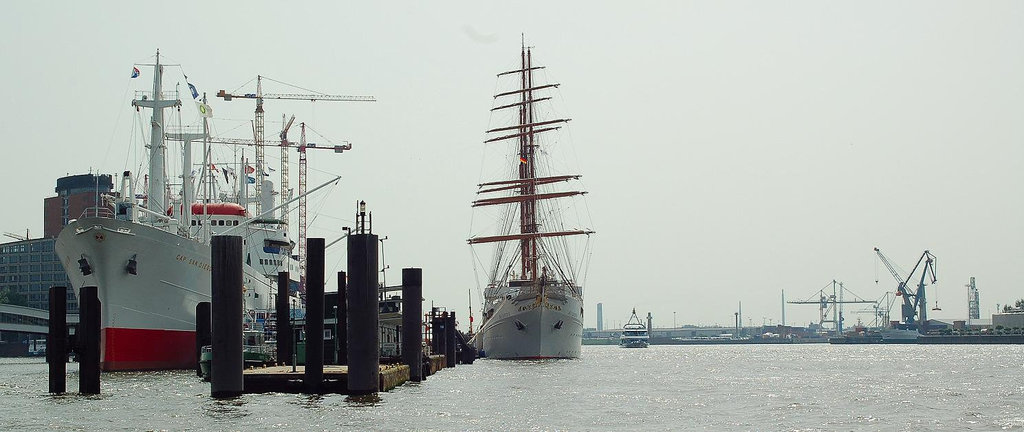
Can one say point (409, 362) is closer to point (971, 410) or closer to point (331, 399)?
point (331, 399)

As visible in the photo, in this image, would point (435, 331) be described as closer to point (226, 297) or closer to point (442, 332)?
point (442, 332)

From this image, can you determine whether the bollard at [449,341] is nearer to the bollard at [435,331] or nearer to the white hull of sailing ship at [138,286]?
the bollard at [435,331]

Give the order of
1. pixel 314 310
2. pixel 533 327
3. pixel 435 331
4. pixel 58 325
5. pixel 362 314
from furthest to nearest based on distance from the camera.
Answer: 1. pixel 533 327
2. pixel 435 331
3. pixel 58 325
4. pixel 314 310
5. pixel 362 314

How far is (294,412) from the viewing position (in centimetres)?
3769

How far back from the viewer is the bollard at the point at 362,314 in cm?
3981

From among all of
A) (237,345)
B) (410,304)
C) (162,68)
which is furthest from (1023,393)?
(162,68)

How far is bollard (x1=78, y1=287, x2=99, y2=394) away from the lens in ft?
143

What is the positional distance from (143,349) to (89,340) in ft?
82.8

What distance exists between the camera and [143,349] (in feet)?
224

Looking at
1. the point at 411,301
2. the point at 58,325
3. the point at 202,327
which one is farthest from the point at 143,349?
the point at 58,325

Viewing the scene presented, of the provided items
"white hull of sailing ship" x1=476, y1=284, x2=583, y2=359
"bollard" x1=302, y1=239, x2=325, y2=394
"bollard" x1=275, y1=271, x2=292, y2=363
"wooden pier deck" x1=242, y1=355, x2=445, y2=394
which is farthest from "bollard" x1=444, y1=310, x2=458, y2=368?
"bollard" x1=302, y1=239, x2=325, y2=394

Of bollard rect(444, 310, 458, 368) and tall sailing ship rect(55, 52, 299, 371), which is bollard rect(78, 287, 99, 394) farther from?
bollard rect(444, 310, 458, 368)

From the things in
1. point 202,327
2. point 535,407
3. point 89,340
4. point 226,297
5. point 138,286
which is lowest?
point 535,407

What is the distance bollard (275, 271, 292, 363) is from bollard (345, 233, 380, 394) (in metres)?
11.6
